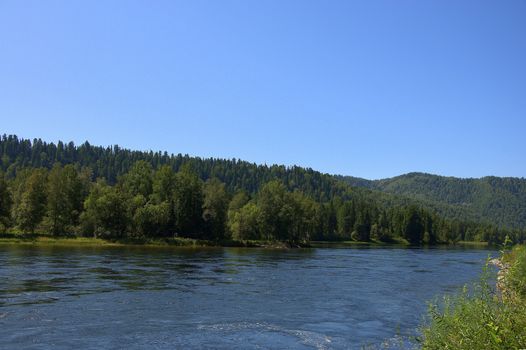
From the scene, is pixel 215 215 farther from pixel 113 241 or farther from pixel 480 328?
pixel 480 328

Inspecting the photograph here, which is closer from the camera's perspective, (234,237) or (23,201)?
(23,201)

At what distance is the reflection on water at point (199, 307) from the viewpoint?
26.2 metres

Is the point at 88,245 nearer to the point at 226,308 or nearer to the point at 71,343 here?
the point at 226,308

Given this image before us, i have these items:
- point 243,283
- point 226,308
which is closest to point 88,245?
point 243,283

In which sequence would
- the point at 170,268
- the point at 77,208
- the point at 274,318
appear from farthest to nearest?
the point at 77,208 < the point at 170,268 < the point at 274,318

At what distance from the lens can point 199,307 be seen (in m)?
35.6

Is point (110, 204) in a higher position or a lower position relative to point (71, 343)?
higher

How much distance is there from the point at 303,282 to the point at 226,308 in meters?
18.9

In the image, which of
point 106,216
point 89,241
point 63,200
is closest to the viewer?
point 89,241

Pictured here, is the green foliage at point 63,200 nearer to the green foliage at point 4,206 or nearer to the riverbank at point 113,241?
the riverbank at point 113,241

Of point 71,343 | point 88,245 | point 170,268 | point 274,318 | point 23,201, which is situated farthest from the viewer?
point 23,201

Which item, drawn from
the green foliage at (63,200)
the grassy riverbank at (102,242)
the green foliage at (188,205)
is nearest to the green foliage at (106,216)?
the grassy riverbank at (102,242)

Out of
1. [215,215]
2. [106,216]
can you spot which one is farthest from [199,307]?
[215,215]

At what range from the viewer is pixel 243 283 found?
49562 millimetres
